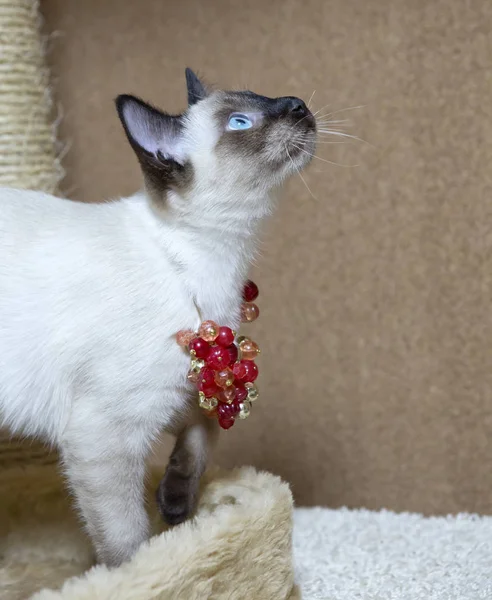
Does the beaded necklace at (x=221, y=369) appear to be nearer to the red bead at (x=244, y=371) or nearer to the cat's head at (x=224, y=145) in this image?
the red bead at (x=244, y=371)

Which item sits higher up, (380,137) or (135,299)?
(380,137)

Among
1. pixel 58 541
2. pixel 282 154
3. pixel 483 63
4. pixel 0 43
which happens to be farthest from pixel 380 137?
pixel 58 541

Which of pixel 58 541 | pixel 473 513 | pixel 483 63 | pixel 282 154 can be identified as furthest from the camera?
pixel 473 513

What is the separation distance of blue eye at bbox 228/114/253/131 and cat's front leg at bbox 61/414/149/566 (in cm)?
41

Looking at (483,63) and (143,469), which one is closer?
(143,469)

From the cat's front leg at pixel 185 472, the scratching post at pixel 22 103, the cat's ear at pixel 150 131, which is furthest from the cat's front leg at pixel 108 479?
the scratching post at pixel 22 103

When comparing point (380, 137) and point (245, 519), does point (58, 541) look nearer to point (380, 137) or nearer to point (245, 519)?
point (245, 519)

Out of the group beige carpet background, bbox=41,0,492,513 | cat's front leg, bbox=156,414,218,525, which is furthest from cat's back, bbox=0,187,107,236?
beige carpet background, bbox=41,0,492,513

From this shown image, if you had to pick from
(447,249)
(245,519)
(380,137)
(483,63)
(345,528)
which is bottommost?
(345,528)

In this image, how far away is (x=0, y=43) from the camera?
4.78ft

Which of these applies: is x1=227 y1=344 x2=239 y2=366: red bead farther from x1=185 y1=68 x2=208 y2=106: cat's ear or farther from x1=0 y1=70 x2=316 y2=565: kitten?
x1=185 y1=68 x2=208 y2=106: cat's ear

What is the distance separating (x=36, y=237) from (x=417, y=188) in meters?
0.78

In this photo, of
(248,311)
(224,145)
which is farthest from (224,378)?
(224,145)

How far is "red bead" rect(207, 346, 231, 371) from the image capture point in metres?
1.08
